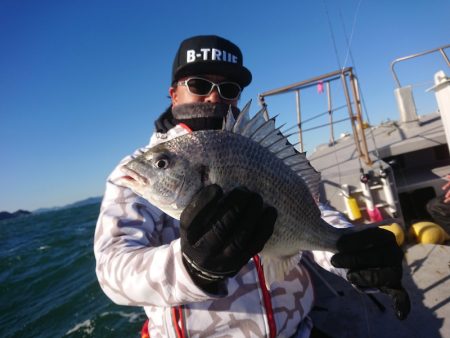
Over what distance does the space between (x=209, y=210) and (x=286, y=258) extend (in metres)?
0.70

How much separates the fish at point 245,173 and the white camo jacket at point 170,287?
324 millimetres

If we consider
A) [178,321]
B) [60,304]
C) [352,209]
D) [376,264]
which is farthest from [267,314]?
[60,304]

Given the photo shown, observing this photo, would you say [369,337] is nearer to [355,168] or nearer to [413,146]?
[355,168]

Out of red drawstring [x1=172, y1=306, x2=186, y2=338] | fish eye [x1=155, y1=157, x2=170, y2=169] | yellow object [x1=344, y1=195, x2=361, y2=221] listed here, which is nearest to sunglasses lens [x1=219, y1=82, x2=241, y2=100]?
fish eye [x1=155, y1=157, x2=170, y2=169]

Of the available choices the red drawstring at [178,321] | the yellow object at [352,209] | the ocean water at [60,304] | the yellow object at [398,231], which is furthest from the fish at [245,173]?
the ocean water at [60,304]

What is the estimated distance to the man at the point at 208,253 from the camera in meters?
1.37

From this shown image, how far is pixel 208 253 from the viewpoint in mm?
1359

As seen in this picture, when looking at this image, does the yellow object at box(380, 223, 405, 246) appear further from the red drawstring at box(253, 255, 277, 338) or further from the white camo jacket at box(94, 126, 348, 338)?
the red drawstring at box(253, 255, 277, 338)

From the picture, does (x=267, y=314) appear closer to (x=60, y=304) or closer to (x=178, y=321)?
(x=178, y=321)

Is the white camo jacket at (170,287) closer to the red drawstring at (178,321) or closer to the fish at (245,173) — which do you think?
the red drawstring at (178,321)

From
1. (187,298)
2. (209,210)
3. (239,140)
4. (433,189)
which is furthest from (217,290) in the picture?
(433,189)

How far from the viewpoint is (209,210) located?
133 cm

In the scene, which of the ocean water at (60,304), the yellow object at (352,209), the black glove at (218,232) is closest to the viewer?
the black glove at (218,232)

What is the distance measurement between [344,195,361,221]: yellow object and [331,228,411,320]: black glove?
9.40ft
